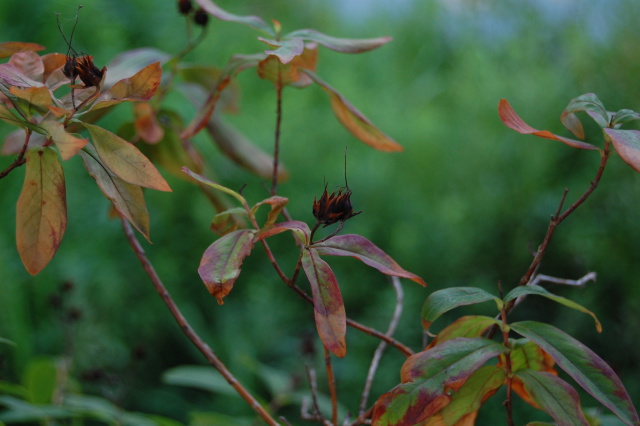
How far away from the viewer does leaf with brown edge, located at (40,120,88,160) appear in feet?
0.88

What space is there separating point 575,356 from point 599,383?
0.05 feet

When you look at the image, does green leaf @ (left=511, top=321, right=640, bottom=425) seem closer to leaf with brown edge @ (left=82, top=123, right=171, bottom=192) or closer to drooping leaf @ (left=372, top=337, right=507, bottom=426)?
drooping leaf @ (left=372, top=337, right=507, bottom=426)

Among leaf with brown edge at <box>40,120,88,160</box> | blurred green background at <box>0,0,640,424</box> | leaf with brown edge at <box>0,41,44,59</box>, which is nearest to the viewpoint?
leaf with brown edge at <box>40,120,88,160</box>

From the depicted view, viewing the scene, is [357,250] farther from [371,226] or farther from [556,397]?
[371,226]

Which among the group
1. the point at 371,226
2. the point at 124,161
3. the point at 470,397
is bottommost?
the point at 371,226

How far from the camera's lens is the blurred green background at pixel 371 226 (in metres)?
1.10

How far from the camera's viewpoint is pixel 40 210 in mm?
318

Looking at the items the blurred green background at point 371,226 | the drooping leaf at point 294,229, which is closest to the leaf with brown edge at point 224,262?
the drooping leaf at point 294,229

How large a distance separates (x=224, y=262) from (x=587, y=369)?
0.19 m

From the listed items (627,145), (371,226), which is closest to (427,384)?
(627,145)

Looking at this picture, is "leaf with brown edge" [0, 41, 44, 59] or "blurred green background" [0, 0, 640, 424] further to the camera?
"blurred green background" [0, 0, 640, 424]

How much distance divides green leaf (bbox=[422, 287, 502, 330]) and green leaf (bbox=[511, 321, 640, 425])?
0.02 meters

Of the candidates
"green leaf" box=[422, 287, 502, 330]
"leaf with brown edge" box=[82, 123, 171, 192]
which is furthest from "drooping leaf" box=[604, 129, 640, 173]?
"leaf with brown edge" box=[82, 123, 171, 192]

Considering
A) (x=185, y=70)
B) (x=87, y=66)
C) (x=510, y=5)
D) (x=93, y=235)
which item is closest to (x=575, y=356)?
(x=87, y=66)
